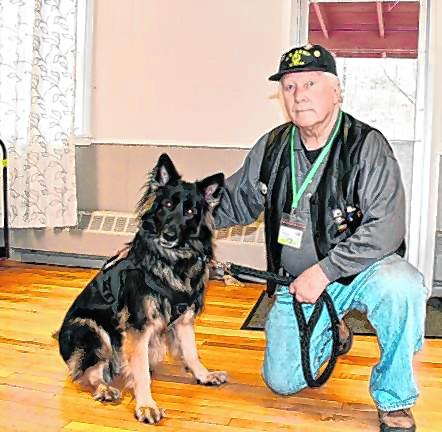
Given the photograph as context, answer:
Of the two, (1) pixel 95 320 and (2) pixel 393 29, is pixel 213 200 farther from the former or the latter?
(2) pixel 393 29

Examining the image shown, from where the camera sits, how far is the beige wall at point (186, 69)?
14.4ft

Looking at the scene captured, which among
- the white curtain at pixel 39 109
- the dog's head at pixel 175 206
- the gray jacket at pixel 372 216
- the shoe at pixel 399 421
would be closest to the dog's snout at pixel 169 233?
the dog's head at pixel 175 206

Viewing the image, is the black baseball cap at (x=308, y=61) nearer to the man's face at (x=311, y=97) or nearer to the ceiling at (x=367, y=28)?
the man's face at (x=311, y=97)

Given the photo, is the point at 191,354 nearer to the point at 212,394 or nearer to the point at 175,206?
the point at 212,394

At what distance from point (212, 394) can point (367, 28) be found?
2.84 meters

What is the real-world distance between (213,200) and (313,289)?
0.50 m

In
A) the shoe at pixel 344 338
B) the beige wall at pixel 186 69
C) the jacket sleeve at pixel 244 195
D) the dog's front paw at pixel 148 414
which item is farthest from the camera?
the beige wall at pixel 186 69

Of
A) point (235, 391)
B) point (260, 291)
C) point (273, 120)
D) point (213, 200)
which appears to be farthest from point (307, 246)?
point (273, 120)

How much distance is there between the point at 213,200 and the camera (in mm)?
2398

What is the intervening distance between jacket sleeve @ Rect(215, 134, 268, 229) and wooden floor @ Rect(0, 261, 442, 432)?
61 centimetres

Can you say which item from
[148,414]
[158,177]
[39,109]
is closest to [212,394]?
[148,414]

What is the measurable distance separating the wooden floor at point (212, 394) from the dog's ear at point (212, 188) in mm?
685

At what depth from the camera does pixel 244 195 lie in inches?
97.7

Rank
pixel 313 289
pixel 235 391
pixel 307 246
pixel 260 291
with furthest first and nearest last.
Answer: pixel 260 291 → pixel 235 391 → pixel 307 246 → pixel 313 289
